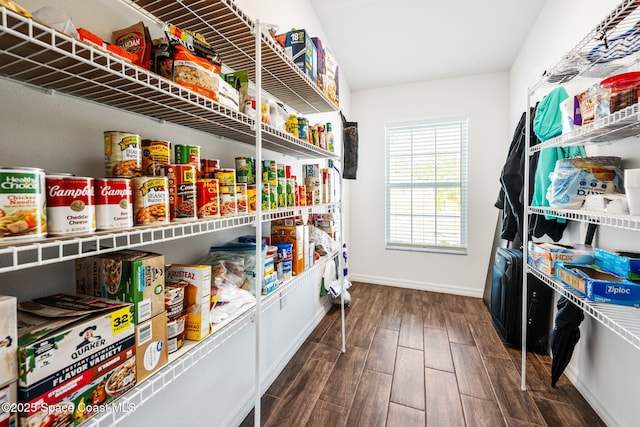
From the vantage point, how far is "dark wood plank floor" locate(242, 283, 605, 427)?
1479 mm

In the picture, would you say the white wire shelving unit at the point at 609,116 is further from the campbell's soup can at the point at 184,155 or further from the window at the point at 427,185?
the window at the point at 427,185

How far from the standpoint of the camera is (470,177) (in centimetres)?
338

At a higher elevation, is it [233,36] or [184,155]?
[233,36]

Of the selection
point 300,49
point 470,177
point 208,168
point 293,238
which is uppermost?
point 300,49

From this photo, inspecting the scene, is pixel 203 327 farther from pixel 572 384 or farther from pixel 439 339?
pixel 572 384

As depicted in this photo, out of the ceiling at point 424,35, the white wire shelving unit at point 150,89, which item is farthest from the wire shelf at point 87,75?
the ceiling at point 424,35

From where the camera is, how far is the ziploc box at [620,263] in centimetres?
113

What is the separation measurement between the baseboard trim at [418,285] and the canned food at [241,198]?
307 centimetres

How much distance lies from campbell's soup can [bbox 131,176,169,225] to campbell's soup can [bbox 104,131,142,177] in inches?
1.6

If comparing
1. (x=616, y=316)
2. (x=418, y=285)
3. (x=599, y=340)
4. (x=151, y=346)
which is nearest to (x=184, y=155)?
(x=151, y=346)

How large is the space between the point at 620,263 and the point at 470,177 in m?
2.35

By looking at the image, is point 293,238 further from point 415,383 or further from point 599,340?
point 599,340

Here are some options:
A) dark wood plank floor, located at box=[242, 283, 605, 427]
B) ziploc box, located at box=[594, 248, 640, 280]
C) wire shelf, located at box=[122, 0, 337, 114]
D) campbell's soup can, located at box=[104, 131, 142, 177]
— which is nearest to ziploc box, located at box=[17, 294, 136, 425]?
campbell's soup can, located at box=[104, 131, 142, 177]

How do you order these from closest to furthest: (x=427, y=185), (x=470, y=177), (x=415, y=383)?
(x=415, y=383) < (x=470, y=177) < (x=427, y=185)
